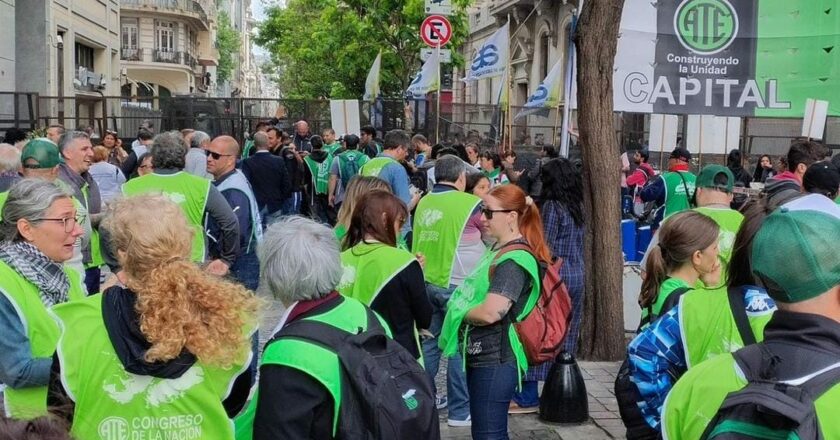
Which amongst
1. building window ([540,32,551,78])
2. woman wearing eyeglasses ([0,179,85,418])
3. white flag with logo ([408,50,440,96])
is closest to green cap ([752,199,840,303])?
woman wearing eyeglasses ([0,179,85,418])

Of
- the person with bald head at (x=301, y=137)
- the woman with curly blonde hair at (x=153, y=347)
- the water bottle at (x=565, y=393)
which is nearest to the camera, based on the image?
the woman with curly blonde hair at (x=153, y=347)

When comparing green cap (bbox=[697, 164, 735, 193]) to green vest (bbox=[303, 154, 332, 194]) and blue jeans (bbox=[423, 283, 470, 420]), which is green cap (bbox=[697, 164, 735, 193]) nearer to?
blue jeans (bbox=[423, 283, 470, 420])

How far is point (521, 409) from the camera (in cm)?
710

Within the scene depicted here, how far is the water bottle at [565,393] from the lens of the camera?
261 inches

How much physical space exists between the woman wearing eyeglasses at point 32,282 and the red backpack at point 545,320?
6.79 ft

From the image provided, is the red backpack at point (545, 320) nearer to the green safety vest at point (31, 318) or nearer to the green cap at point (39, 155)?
the green safety vest at point (31, 318)

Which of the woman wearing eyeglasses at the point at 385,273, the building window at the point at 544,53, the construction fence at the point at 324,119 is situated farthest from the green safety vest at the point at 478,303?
the building window at the point at 544,53

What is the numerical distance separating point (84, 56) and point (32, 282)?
114 feet

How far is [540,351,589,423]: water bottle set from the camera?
6.64 metres

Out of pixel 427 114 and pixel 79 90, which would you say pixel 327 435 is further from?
pixel 79 90

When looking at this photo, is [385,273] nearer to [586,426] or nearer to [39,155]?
[586,426]

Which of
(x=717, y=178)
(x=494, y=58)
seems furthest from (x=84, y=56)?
(x=717, y=178)

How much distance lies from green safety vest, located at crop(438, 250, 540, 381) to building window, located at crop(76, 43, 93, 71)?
1277 inches

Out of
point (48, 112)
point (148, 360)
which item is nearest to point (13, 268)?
point (148, 360)
